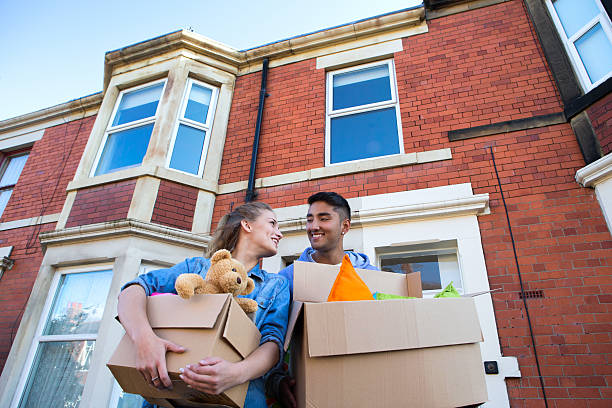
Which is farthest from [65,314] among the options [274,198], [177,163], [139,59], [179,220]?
[139,59]

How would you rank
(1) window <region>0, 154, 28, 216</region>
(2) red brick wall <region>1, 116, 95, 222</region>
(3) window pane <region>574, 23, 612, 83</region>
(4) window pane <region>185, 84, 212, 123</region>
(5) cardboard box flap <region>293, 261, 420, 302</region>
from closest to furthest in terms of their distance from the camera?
(5) cardboard box flap <region>293, 261, 420, 302</region> → (3) window pane <region>574, 23, 612, 83</region> → (4) window pane <region>185, 84, 212, 123</region> → (2) red brick wall <region>1, 116, 95, 222</region> → (1) window <region>0, 154, 28, 216</region>

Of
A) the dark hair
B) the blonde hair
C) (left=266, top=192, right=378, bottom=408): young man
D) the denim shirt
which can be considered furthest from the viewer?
the dark hair

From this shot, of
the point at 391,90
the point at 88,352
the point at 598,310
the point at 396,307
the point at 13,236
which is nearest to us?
the point at 396,307

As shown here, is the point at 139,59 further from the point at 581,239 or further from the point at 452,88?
the point at 581,239

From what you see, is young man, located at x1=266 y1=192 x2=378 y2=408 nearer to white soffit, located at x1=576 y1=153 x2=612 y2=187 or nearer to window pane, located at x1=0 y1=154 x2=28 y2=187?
white soffit, located at x1=576 y1=153 x2=612 y2=187

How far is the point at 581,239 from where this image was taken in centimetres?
325

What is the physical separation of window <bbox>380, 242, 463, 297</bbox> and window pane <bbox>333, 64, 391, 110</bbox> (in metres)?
2.27

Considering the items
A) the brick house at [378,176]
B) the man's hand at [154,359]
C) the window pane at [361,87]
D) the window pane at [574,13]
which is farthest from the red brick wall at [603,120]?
the man's hand at [154,359]

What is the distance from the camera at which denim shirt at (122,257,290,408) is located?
147 centimetres

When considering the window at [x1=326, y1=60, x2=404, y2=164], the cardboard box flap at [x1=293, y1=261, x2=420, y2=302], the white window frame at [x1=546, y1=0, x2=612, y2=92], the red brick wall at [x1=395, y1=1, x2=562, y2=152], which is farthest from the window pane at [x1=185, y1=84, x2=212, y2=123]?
the white window frame at [x1=546, y1=0, x2=612, y2=92]

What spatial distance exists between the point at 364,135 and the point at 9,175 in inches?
272

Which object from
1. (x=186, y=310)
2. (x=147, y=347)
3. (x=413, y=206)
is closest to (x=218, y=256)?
(x=186, y=310)

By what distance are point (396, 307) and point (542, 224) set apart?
2885 millimetres

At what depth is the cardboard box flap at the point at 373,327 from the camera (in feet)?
4.09
